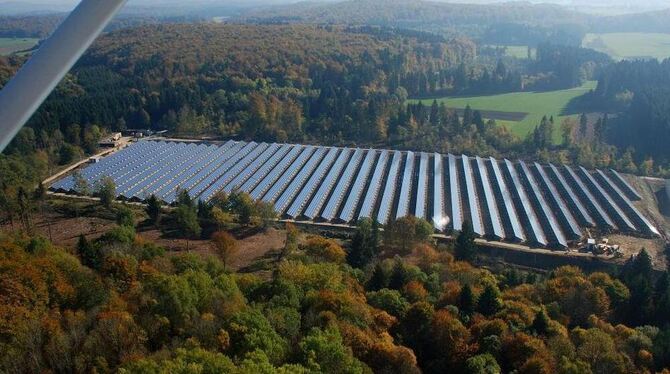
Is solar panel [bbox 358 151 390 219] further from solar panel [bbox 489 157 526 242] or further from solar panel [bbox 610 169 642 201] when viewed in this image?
solar panel [bbox 610 169 642 201]

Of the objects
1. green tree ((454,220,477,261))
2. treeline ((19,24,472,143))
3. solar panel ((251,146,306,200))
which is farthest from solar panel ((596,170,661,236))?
solar panel ((251,146,306,200))

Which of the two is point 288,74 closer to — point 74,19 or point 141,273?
point 141,273

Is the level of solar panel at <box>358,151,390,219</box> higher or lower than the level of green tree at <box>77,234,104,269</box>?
lower

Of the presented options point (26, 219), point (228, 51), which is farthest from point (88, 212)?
point (228, 51)

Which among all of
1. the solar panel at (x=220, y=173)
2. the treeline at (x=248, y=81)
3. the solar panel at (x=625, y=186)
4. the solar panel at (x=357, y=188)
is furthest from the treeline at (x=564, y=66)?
the solar panel at (x=220, y=173)

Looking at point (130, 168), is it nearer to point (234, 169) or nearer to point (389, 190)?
point (234, 169)
